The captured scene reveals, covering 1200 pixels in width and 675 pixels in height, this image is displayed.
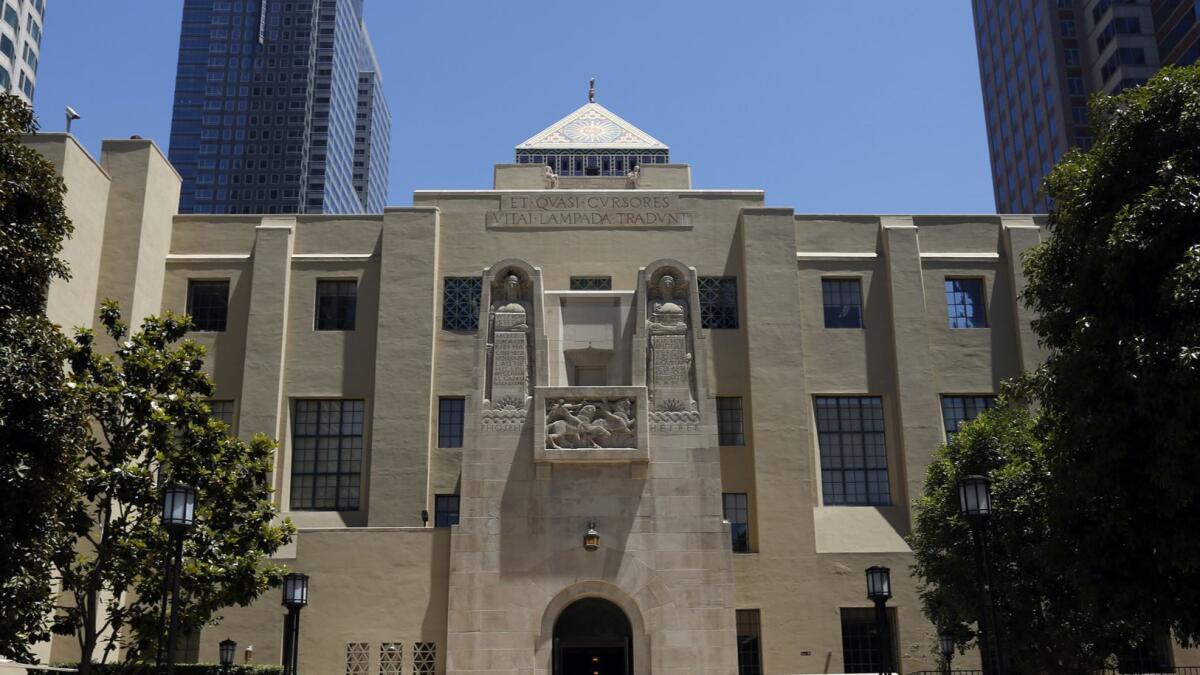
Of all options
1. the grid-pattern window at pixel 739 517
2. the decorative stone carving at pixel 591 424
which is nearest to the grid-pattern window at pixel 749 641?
the grid-pattern window at pixel 739 517

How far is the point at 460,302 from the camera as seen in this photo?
3959 centimetres

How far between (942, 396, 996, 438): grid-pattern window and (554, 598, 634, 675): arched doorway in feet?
49.3

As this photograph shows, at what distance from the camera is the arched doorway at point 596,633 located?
29.5m

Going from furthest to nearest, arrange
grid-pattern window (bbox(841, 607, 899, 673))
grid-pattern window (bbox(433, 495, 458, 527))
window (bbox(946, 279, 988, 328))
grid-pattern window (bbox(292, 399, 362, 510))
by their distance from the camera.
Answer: window (bbox(946, 279, 988, 328)) → grid-pattern window (bbox(292, 399, 362, 510)) → grid-pattern window (bbox(433, 495, 458, 527)) → grid-pattern window (bbox(841, 607, 899, 673))

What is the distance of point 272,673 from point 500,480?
27.2ft

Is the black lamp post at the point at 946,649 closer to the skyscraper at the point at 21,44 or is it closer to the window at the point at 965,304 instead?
the window at the point at 965,304

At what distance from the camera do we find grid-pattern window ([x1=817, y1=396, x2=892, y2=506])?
3816 cm

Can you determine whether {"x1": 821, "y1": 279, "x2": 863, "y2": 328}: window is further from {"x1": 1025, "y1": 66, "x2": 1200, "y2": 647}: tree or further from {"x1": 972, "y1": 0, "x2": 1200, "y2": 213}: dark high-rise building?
{"x1": 972, "y1": 0, "x2": 1200, "y2": 213}: dark high-rise building

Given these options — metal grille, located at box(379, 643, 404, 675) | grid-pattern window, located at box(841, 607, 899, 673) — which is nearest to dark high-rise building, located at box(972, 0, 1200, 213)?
grid-pattern window, located at box(841, 607, 899, 673)

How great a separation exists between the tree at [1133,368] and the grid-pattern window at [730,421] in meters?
17.7

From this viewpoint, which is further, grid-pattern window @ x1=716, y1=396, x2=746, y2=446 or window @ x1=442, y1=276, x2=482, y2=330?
window @ x1=442, y1=276, x2=482, y2=330

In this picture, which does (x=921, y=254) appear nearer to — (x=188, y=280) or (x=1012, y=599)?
(x=1012, y=599)

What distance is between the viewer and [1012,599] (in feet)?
84.3

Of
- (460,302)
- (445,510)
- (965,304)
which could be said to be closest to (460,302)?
(460,302)
